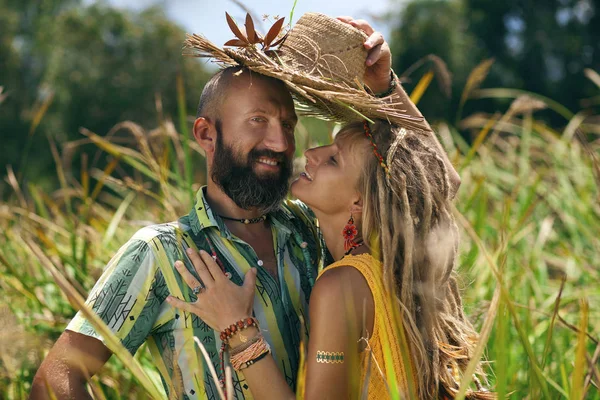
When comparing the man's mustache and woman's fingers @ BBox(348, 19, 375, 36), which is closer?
woman's fingers @ BBox(348, 19, 375, 36)

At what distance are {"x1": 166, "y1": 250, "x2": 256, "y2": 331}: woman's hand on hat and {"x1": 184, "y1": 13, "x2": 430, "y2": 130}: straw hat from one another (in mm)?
644

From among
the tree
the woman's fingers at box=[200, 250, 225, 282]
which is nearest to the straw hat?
the woman's fingers at box=[200, 250, 225, 282]

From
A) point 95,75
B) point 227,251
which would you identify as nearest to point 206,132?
point 227,251

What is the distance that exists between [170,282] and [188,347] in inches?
8.8

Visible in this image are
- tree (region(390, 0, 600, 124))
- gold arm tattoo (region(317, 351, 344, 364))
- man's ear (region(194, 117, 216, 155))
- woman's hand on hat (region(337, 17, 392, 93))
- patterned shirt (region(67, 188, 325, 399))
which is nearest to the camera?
gold arm tattoo (region(317, 351, 344, 364))

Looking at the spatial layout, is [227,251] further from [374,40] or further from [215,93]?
[374,40]

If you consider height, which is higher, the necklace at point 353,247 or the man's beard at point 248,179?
the man's beard at point 248,179

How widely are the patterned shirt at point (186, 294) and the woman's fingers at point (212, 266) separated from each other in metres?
0.09

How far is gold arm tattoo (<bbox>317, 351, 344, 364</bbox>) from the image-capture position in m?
2.05

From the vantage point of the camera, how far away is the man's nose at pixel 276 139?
101 inches

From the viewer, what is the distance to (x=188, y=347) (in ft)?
7.11

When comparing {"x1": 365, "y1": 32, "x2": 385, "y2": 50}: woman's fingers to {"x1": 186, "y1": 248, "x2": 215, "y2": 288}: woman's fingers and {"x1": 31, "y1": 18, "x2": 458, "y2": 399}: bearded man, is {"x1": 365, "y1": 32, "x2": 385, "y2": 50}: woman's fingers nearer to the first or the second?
{"x1": 31, "y1": 18, "x2": 458, "y2": 399}: bearded man

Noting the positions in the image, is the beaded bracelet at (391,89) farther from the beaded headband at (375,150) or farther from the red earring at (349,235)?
the red earring at (349,235)

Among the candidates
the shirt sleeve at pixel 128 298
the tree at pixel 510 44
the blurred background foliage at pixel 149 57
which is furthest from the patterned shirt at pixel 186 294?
the tree at pixel 510 44
